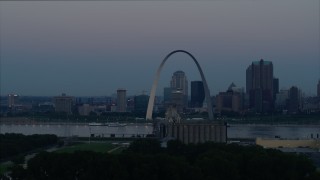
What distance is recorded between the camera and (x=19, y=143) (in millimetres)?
19641

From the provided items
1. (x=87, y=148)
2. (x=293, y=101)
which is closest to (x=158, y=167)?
(x=87, y=148)

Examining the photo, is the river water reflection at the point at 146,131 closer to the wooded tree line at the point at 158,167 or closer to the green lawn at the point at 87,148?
the green lawn at the point at 87,148

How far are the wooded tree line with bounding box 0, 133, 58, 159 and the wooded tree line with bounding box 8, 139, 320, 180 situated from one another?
19.3ft

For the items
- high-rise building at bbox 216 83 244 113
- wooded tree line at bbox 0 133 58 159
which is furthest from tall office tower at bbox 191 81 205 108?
wooded tree line at bbox 0 133 58 159

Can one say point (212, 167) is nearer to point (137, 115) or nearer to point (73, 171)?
point (73, 171)

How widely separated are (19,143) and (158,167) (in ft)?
28.7

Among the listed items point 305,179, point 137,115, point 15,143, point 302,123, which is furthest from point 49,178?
point 137,115

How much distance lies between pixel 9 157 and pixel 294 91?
36.5 meters

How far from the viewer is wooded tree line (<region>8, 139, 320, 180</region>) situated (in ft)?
37.5

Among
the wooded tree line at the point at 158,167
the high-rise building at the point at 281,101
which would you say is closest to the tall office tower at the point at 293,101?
the high-rise building at the point at 281,101

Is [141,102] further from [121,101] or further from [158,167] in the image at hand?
[158,167]

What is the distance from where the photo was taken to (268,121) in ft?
138

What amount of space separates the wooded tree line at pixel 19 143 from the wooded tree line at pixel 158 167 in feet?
19.3

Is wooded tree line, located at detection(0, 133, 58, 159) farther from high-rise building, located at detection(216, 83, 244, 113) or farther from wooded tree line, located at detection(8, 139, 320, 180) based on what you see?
high-rise building, located at detection(216, 83, 244, 113)
